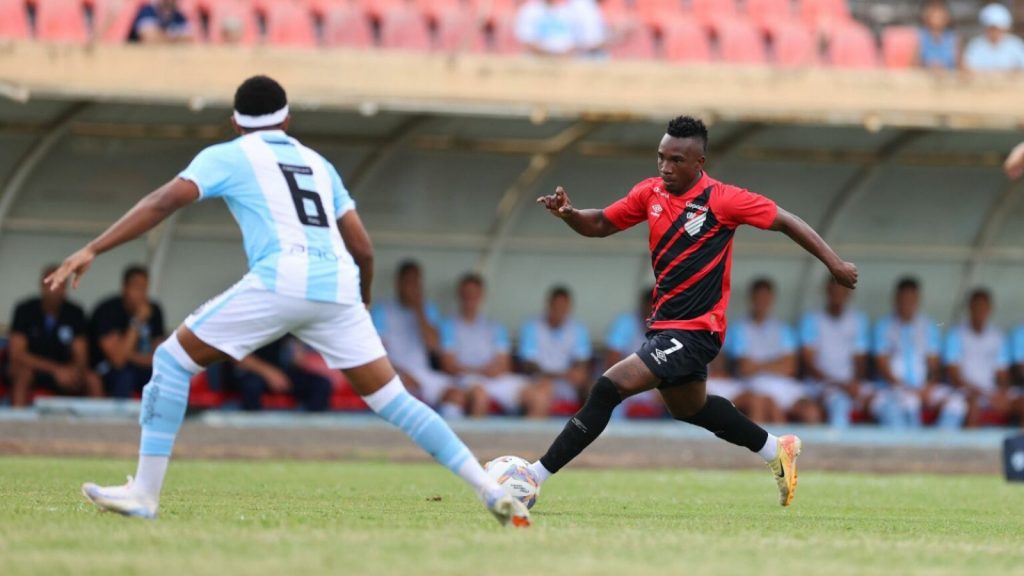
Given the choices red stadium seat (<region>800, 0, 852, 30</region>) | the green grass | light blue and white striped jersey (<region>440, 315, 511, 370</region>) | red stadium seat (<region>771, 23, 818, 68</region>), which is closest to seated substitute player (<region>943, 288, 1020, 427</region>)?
red stadium seat (<region>771, 23, 818, 68</region>)

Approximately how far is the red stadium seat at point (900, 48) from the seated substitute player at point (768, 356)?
10.5 ft

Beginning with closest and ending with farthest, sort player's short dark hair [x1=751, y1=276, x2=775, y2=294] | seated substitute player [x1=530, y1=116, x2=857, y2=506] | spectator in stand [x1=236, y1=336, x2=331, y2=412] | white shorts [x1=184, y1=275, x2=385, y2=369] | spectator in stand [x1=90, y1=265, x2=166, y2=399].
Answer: white shorts [x1=184, y1=275, x2=385, y2=369] < seated substitute player [x1=530, y1=116, x2=857, y2=506] < spectator in stand [x1=90, y1=265, x2=166, y2=399] < spectator in stand [x1=236, y1=336, x2=331, y2=412] < player's short dark hair [x1=751, y1=276, x2=775, y2=294]

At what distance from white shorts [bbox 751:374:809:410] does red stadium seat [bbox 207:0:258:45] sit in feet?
20.8

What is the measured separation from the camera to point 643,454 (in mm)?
16391

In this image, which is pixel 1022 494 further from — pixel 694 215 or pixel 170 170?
pixel 170 170

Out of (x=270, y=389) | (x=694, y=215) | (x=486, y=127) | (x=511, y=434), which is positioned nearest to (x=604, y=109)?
(x=486, y=127)

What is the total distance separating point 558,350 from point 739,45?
14.2ft

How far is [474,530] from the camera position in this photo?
757cm

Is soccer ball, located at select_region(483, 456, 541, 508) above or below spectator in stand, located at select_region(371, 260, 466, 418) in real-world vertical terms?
above

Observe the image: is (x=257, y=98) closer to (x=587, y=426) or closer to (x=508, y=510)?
(x=508, y=510)

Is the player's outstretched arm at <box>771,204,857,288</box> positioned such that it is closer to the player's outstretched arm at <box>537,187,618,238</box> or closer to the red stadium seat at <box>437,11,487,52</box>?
the player's outstretched arm at <box>537,187,618,238</box>

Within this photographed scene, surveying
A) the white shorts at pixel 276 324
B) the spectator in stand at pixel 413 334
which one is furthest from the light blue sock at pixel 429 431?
the spectator in stand at pixel 413 334

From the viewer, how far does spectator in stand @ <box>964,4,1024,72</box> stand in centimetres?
1892

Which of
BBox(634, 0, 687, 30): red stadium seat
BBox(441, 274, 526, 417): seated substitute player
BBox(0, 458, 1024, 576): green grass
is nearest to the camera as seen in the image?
BBox(0, 458, 1024, 576): green grass
